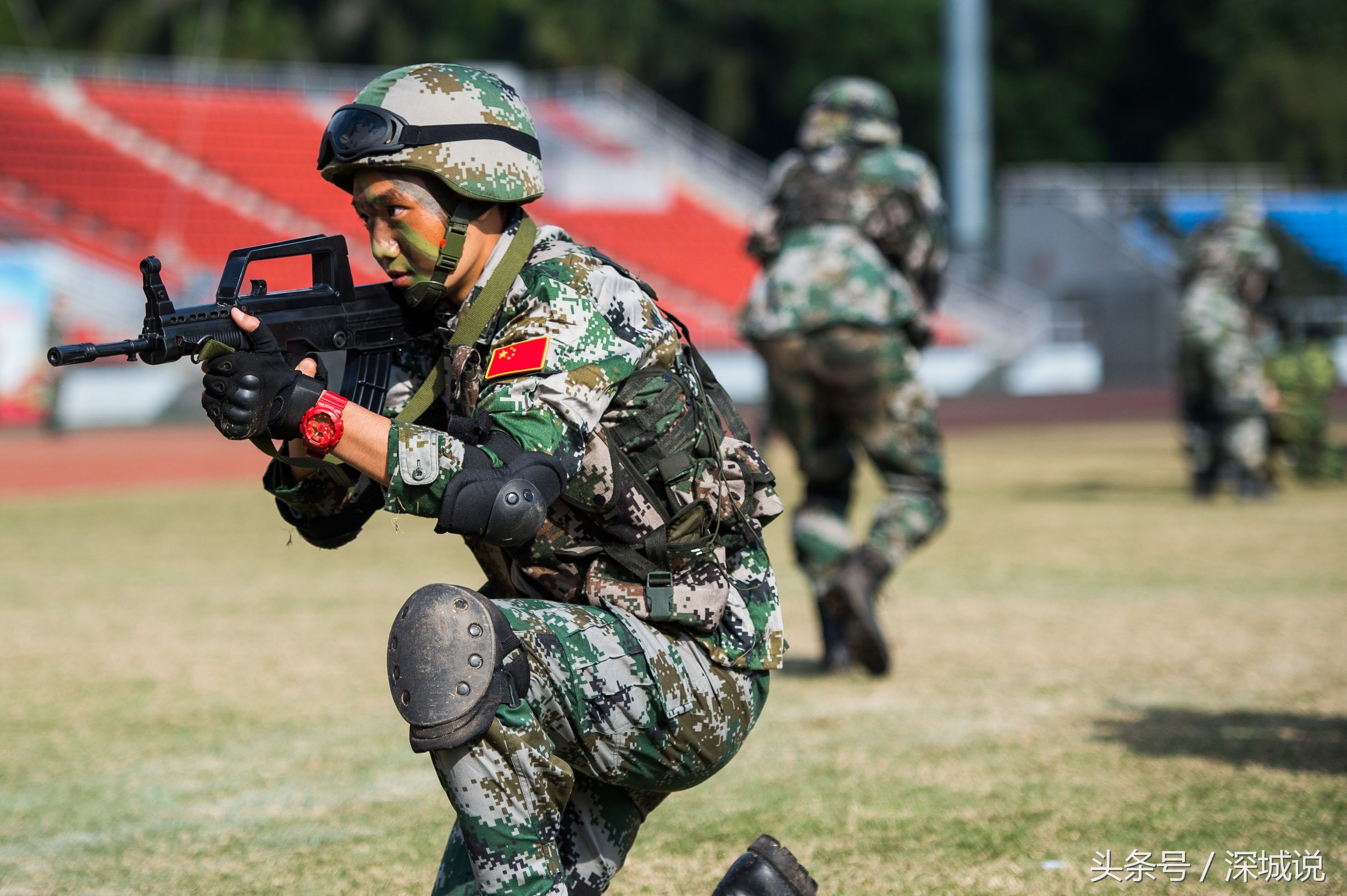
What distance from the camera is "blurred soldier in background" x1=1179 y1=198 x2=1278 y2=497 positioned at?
38.6 feet

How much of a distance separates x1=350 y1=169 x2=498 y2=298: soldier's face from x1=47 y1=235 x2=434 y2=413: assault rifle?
0.09 m

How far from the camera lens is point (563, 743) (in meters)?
3.02

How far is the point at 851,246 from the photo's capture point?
6.49 meters

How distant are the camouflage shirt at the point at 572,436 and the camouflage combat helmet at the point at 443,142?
98 mm

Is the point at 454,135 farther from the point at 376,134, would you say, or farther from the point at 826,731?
the point at 826,731

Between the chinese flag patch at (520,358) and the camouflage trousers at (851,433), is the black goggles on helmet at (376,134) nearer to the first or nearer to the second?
the chinese flag patch at (520,358)

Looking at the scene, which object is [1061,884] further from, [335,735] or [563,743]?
[335,735]

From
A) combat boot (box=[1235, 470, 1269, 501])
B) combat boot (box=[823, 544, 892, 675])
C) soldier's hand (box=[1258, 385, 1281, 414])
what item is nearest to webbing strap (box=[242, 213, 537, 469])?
combat boot (box=[823, 544, 892, 675])

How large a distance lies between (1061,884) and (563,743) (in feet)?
4.92

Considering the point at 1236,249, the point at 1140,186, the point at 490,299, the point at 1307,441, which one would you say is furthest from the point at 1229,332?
the point at 1140,186

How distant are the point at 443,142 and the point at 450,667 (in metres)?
0.98

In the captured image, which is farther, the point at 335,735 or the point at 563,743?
the point at 335,735

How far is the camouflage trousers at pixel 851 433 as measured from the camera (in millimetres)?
6340

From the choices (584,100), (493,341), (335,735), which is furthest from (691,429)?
(584,100)
